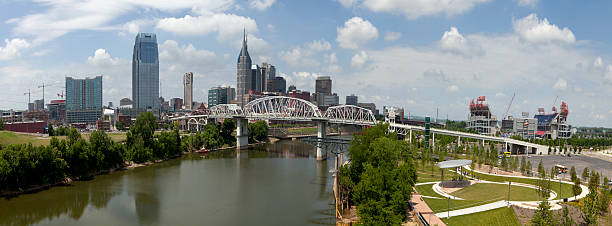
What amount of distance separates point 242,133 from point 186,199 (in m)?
55.1

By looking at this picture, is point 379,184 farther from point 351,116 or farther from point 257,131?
point 351,116

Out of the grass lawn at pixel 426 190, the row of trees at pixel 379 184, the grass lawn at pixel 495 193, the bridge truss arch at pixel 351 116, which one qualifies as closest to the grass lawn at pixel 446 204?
the grass lawn at pixel 495 193

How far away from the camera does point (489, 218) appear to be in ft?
89.1

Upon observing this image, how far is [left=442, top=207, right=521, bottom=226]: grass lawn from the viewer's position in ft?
86.9

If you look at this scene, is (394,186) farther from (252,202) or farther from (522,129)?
(522,129)

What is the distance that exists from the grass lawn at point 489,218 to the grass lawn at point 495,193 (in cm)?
446

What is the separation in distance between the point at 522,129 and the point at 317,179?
9559 cm

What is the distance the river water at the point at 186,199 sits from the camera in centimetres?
3127

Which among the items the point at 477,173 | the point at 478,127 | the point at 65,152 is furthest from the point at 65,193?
the point at 478,127

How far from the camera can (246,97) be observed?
186m

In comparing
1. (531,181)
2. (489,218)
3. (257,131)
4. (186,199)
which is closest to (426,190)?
(489,218)

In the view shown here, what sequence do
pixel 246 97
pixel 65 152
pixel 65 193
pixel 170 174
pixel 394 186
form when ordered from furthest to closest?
pixel 246 97 < pixel 170 174 < pixel 65 152 < pixel 65 193 < pixel 394 186

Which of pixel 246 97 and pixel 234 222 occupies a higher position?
pixel 246 97

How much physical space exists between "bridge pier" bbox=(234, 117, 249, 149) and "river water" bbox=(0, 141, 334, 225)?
106ft
